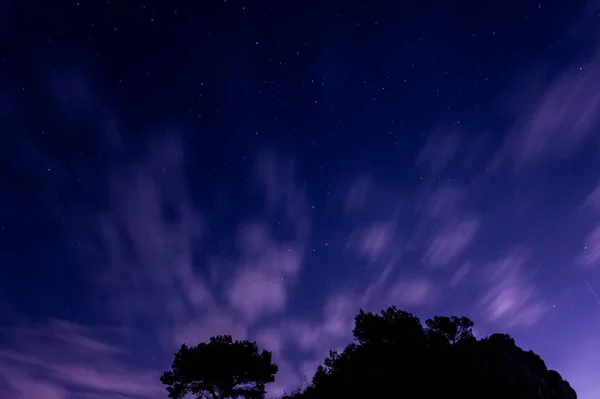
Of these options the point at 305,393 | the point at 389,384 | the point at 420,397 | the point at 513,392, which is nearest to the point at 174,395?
the point at 305,393

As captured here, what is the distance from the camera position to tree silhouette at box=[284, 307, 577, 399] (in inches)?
1142

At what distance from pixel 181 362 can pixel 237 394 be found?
7.49 metres

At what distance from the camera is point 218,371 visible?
3828 centimetres

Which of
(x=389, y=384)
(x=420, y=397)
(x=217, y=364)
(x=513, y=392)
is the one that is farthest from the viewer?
(x=217, y=364)

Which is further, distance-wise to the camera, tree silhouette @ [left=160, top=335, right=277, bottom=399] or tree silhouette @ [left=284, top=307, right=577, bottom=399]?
tree silhouette @ [left=160, top=335, right=277, bottom=399]

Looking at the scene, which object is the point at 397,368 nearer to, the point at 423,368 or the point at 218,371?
the point at 423,368

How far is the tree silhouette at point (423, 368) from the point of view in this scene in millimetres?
29016

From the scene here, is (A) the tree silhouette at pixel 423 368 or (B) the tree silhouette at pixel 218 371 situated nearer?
(A) the tree silhouette at pixel 423 368

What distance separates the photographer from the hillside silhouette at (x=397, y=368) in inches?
1157

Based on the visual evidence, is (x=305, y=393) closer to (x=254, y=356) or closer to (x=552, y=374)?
(x=254, y=356)

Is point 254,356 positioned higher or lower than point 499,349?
higher

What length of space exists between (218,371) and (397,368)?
20140mm

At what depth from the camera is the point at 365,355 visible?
35.6 metres

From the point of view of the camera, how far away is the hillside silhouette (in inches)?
1157
